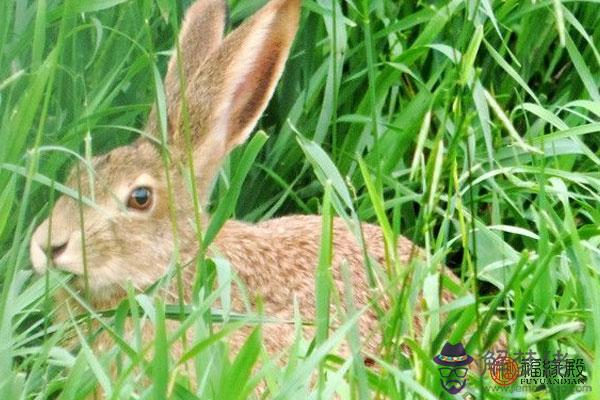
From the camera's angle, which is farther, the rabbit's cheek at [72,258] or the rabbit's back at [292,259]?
the rabbit's back at [292,259]

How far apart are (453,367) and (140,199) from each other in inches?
56.6

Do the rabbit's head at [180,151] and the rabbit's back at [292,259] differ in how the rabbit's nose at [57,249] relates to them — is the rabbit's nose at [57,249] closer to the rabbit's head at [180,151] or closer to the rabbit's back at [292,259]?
the rabbit's head at [180,151]

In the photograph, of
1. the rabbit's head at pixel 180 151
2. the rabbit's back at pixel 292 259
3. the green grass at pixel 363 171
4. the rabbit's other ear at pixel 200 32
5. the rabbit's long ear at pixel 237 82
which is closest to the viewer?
the green grass at pixel 363 171

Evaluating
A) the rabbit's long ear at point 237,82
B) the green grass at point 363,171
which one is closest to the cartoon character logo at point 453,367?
the green grass at point 363,171

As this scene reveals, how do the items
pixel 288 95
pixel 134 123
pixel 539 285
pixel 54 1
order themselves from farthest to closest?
pixel 288 95 < pixel 134 123 < pixel 54 1 < pixel 539 285

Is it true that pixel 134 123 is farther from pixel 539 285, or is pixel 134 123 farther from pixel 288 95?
pixel 539 285

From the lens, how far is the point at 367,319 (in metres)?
4.11

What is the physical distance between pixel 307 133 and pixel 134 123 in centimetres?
56

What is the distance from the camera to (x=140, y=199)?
4.08 m

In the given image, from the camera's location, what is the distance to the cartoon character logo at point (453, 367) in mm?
2865

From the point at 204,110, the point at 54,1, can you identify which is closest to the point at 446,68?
the point at 204,110

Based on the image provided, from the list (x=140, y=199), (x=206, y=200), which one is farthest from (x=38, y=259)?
(x=206, y=200)

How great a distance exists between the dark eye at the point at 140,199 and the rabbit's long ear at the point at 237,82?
0.17m

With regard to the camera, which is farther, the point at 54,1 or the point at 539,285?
the point at 54,1
